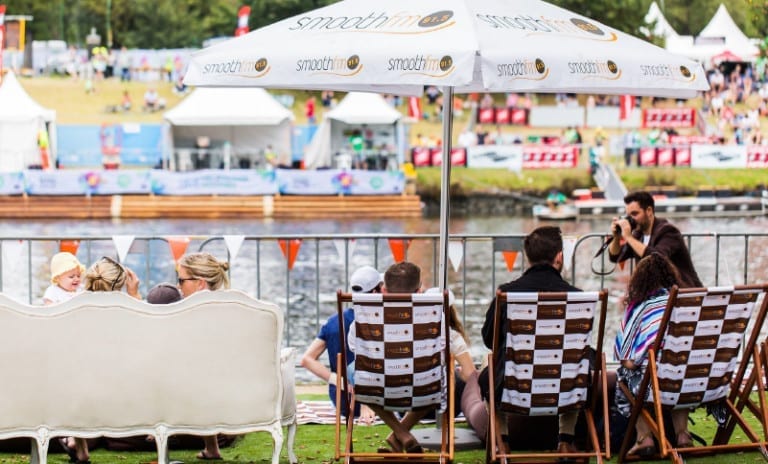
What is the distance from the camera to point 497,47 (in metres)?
5.76

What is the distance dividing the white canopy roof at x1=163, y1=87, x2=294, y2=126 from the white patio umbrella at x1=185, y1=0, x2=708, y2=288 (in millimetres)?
35844

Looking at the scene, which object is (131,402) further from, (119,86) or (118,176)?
(119,86)

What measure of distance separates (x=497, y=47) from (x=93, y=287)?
2347 millimetres

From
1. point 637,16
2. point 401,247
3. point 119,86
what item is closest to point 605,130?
point 637,16

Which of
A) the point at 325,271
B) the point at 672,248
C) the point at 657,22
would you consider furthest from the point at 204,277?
the point at 657,22

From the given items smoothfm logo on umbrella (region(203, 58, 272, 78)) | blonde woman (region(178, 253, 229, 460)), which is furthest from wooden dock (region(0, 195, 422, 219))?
blonde woman (region(178, 253, 229, 460))

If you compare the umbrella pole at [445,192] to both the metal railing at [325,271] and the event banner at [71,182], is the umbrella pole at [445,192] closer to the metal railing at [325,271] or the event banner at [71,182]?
the metal railing at [325,271]

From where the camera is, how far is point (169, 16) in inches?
2886

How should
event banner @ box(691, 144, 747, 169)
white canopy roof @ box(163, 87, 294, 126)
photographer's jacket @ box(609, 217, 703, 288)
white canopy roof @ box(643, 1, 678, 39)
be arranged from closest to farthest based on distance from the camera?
photographer's jacket @ box(609, 217, 703, 288) < white canopy roof @ box(163, 87, 294, 126) < event banner @ box(691, 144, 747, 169) < white canopy roof @ box(643, 1, 678, 39)

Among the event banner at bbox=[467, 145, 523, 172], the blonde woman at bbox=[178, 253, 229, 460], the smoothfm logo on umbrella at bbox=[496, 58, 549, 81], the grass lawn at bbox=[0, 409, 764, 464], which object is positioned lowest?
the grass lawn at bbox=[0, 409, 764, 464]

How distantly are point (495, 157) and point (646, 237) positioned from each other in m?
37.9

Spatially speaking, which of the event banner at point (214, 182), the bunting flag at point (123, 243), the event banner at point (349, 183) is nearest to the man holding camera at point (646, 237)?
the bunting flag at point (123, 243)

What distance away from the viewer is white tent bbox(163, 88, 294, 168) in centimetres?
4222

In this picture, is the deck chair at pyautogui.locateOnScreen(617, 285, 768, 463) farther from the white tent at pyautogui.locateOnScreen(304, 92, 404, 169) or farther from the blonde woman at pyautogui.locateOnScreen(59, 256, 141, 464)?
the white tent at pyautogui.locateOnScreen(304, 92, 404, 169)
